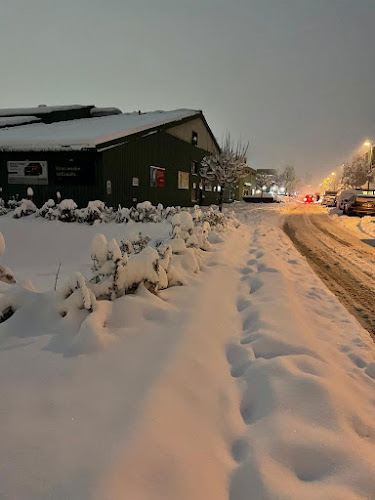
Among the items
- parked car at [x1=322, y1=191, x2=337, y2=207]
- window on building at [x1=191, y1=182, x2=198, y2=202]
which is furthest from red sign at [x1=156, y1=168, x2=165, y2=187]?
parked car at [x1=322, y1=191, x2=337, y2=207]

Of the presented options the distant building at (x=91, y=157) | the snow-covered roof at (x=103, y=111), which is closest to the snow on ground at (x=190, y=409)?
the distant building at (x=91, y=157)

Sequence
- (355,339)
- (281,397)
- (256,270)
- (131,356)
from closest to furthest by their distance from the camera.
→ (281,397) < (131,356) < (355,339) < (256,270)

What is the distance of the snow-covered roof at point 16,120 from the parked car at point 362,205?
77.6 ft

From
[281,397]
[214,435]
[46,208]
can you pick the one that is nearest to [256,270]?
[281,397]

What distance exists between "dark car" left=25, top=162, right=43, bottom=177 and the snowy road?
464 inches

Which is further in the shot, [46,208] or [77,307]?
[46,208]

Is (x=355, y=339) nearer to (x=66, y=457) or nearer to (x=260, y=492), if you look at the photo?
(x=260, y=492)

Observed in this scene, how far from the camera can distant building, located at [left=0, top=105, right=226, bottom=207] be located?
13289mm

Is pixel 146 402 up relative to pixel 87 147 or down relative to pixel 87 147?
down

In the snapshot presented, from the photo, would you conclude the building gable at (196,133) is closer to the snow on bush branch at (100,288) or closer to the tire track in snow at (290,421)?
the snow on bush branch at (100,288)

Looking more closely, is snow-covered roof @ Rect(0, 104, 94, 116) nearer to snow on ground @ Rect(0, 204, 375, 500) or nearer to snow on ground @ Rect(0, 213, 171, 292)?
snow on ground @ Rect(0, 213, 171, 292)

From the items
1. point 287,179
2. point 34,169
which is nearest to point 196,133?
point 34,169

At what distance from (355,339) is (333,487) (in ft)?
7.96

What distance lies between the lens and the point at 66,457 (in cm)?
163
